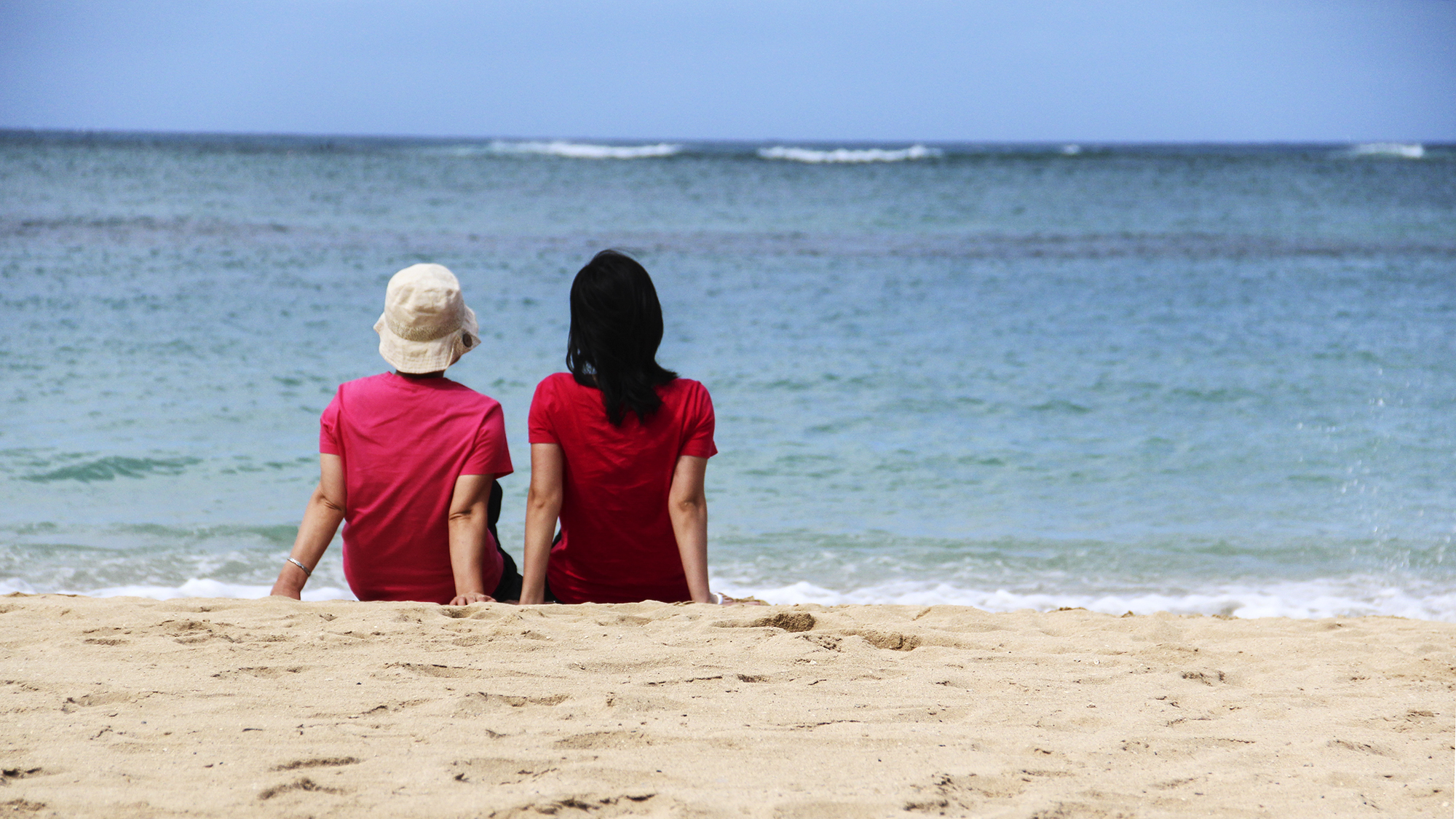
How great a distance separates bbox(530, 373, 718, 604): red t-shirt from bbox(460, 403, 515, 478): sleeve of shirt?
0.10 metres

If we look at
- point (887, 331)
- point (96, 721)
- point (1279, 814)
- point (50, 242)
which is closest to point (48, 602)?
point (96, 721)

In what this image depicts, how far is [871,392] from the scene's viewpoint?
8.45 m

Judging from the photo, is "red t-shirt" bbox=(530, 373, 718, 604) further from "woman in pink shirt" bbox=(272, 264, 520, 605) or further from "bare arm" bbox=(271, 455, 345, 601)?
"bare arm" bbox=(271, 455, 345, 601)

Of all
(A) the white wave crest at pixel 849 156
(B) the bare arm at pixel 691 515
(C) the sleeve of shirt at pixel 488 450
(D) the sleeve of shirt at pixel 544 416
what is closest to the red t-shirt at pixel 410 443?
(C) the sleeve of shirt at pixel 488 450

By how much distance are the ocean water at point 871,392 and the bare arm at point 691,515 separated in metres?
1.42

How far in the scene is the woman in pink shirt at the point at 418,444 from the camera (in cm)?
306

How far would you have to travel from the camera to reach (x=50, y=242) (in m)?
15.1

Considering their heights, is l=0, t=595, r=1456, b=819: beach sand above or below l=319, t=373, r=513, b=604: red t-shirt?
below

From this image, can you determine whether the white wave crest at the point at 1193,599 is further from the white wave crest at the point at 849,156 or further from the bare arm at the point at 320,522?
the white wave crest at the point at 849,156

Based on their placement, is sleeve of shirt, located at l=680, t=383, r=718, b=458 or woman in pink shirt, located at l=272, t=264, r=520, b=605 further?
sleeve of shirt, located at l=680, t=383, r=718, b=458

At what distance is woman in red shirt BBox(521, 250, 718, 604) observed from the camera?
3.09 metres

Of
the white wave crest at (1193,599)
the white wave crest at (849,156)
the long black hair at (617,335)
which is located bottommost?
the white wave crest at (1193,599)

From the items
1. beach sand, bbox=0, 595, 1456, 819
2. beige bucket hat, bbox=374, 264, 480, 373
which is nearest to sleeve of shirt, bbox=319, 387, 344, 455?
beige bucket hat, bbox=374, 264, 480, 373

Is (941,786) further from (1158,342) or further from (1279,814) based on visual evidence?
(1158,342)
